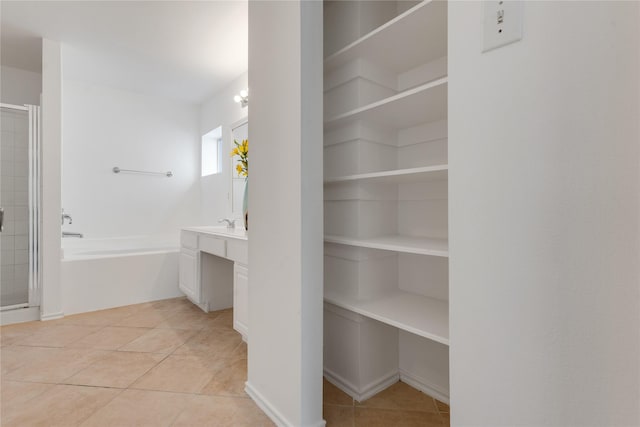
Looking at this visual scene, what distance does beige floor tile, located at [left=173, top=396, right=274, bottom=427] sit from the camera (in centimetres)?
135

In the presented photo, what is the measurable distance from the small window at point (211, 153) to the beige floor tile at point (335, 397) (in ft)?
10.0

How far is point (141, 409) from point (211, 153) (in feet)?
10.7

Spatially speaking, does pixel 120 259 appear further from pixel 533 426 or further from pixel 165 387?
pixel 533 426

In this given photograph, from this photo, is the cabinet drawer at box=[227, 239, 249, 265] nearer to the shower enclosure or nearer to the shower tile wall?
the shower enclosure

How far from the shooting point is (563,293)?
2.25ft

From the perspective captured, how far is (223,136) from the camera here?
365 cm

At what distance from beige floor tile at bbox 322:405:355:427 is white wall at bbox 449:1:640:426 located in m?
0.65

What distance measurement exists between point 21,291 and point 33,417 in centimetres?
181

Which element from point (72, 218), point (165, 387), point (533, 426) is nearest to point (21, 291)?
point (72, 218)

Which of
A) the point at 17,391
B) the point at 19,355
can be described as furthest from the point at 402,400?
the point at 19,355

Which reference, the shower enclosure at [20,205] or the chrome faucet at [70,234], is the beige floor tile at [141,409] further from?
the chrome faucet at [70,234]

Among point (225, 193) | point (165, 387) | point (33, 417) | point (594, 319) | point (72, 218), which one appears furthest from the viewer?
point (225, 193)

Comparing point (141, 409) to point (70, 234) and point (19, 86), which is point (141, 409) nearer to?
point (70, 234)

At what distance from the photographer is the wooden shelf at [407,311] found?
114 centimetres
